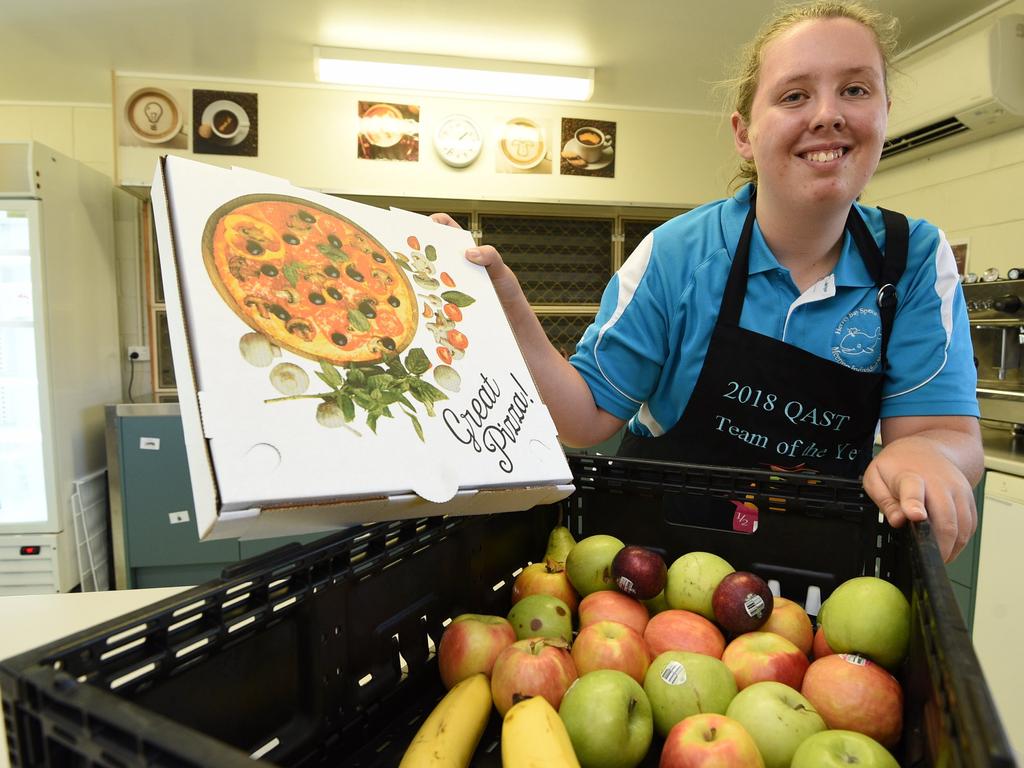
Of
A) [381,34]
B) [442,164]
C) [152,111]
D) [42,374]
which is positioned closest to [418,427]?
[381,34]

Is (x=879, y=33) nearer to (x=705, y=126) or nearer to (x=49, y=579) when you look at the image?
(x=705, y=126)

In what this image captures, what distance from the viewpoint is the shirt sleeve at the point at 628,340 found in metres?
1.08

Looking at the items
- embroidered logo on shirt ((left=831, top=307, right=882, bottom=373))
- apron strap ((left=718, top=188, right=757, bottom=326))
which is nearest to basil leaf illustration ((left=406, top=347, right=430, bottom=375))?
apron strap ((left=718, top=188, right=757, bottom=326))

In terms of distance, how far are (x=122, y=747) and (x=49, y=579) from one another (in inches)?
125

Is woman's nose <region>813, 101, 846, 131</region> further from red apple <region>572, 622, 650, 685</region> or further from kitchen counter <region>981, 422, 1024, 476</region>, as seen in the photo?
kitchen counter <region>981, 422, 1024, 476</region>

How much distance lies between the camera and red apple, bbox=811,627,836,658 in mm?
710

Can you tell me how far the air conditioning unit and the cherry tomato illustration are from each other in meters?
2.69

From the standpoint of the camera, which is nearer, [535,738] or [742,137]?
[535,738]

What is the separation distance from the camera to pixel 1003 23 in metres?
2.45

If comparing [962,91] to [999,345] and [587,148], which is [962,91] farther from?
[587,148]

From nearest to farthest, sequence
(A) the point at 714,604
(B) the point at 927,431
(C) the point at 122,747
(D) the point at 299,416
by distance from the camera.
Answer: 1. (C) the point at 122,747
2. (D) the point at 299,416
3. (A) the point at 714,604
4. (B) the point at 927,431

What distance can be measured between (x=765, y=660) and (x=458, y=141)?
3.19 meters

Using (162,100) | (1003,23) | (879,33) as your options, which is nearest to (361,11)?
(162,100)

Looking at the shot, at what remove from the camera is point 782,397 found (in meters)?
1.02
